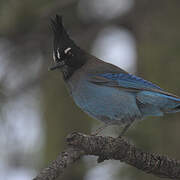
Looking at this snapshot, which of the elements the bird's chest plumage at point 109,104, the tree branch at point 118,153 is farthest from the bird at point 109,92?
the tree branch at point 118,153

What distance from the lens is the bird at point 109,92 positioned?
15.0 ft

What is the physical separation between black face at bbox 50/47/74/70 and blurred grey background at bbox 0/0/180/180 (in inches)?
25.8

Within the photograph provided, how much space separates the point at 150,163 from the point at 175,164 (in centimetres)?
19

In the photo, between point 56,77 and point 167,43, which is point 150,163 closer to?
point 167,43

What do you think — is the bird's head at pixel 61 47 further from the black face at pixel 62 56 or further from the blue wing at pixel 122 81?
the blue wing at pixel 122 81

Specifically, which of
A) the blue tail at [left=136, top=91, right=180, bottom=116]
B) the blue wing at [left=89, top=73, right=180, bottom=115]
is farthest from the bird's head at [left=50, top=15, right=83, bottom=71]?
the blue tail at [left=136, top=91, right=180, bottom=116]

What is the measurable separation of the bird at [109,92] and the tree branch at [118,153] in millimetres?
952

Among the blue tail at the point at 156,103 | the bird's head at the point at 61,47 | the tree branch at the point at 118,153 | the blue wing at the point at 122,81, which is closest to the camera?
the tree branch at the point at 118,153

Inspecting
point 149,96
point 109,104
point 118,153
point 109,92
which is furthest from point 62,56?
point 118,153

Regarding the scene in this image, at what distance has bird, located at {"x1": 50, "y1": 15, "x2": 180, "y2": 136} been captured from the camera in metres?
4.57

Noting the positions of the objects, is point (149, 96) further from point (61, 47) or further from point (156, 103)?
point (61, 47)

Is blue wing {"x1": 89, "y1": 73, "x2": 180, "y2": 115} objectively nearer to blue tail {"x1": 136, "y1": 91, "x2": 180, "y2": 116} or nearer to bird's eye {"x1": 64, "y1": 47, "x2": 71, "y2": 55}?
blue tail {"x1": 136, "y1": 91, "x2": 180, "y2": 116}

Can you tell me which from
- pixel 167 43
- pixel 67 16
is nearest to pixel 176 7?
pixel 167 43

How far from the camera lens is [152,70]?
547cm
